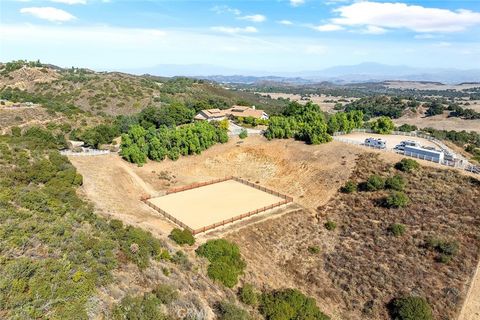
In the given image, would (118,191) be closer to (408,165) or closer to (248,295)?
(248,295)

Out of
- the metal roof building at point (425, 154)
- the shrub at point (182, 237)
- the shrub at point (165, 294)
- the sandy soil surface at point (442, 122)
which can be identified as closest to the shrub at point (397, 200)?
the metal roof building at point (425, 154)

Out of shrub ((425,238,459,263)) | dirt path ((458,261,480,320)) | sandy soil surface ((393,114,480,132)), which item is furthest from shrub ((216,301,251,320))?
sandy soil surface ((393,114,480,132))

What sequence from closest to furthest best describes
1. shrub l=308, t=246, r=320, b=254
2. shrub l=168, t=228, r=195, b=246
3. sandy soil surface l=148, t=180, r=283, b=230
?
shrub l=168, t=228, r=195, b=246 < shrub l=308, t=246, r=320, b=254 < sandy soil surface l=148, t=180, r=283, b=230

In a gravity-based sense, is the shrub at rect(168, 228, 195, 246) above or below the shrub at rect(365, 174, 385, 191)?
below

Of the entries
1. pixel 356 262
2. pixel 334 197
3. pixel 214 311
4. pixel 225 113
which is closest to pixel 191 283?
pixel 214 311

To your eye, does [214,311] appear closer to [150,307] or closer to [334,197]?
[150,307]

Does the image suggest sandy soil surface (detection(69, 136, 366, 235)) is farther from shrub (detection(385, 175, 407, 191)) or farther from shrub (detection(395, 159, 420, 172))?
shrub (detection(395, 159, 420, 172))

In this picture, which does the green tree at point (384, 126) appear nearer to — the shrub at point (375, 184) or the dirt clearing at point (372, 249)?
the dirt clearing at point (372, 249)
